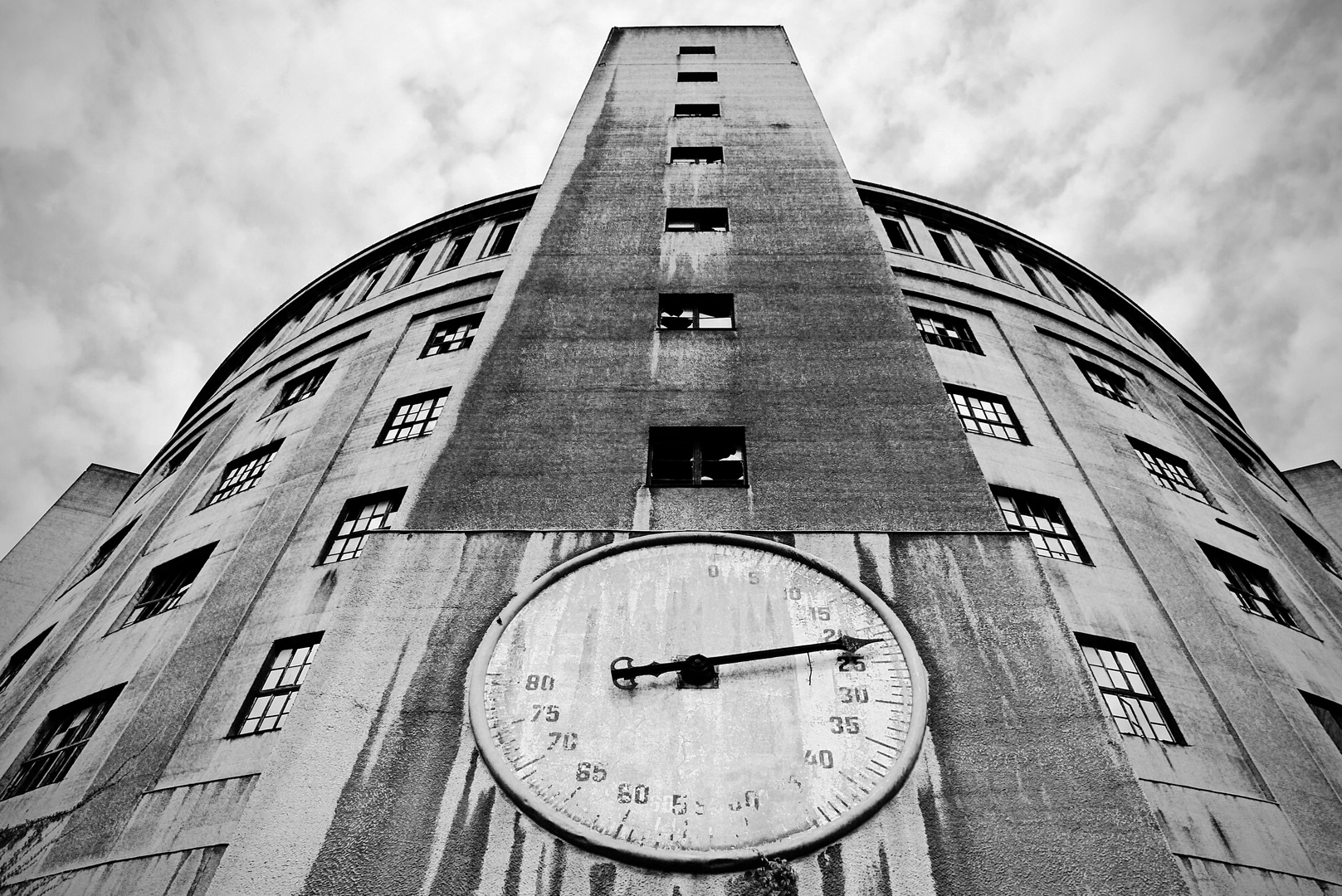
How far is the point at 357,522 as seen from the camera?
16.9 metres

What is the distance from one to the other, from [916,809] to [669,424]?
5.96 meters

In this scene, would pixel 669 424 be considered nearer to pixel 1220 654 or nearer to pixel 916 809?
pixel 916 809

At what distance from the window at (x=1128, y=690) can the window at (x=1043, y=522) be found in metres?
1.83

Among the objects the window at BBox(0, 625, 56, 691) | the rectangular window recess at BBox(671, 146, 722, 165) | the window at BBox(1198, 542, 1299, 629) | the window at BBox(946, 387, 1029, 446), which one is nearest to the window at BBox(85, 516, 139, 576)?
the window at BBox(0, 625, 56, 691)

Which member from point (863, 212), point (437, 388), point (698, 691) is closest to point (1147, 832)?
point (698, 691)

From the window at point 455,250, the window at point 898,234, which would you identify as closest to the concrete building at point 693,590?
the window at point 455,250

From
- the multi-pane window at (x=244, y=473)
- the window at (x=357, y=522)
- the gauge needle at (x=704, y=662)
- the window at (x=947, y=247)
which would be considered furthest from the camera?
the window at (x=947, y=247)

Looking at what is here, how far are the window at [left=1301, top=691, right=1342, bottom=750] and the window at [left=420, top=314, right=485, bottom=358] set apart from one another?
18680mm

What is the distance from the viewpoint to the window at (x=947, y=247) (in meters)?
25.9

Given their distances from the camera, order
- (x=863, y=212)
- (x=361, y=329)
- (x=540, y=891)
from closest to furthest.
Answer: (x=540, y=891) → (x=863, y=212) → (x=361, y=329)

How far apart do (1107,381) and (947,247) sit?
663 cm

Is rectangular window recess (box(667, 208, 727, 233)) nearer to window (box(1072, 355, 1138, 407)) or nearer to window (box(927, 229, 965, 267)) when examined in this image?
window (box(927, 229, 965, 267))

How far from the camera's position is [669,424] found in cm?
1141

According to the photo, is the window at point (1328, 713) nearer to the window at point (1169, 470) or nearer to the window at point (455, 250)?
the window at point (1169, 470)
